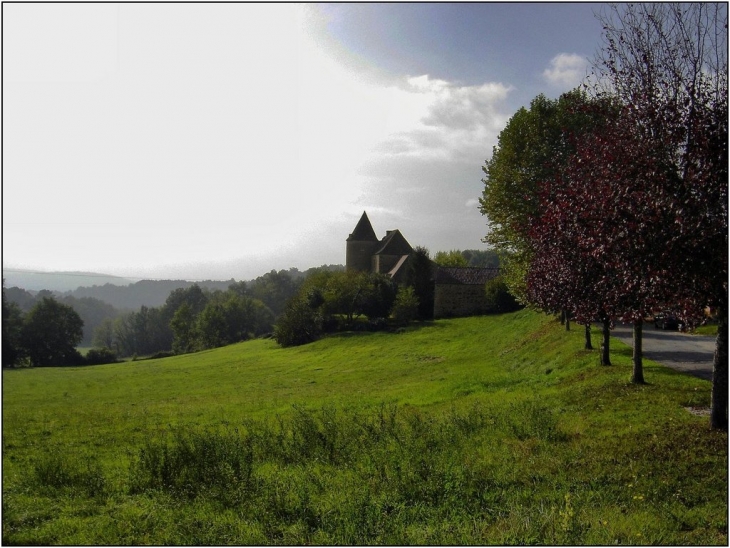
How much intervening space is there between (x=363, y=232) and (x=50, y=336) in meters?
44.7

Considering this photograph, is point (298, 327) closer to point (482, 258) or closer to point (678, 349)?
point (678, 349)

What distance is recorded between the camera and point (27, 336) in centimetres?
6569

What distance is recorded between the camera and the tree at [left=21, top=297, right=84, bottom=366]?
65.9 m

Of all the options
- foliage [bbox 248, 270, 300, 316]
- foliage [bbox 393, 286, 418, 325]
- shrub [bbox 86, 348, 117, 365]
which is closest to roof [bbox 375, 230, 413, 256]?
foliage [bbox 393, 286, 418, 325]

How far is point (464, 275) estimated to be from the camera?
57719 millimetres

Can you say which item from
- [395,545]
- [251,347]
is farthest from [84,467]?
[251,347]

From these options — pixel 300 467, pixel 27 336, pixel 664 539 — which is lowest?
pixel 27 336

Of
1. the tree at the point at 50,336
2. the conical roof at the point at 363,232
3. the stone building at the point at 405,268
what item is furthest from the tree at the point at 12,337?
the conical roof at the point at 363,232

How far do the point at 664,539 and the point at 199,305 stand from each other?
122565 millimetres

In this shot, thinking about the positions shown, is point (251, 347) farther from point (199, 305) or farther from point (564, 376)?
point (199, 305)

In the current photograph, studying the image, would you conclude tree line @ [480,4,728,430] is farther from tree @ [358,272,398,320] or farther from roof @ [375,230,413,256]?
roof @ [375,230,413,256]

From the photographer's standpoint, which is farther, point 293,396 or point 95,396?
point 95,396

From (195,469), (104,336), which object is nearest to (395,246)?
(195,469)

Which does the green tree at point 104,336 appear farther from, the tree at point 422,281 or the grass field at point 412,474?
the grass field at point 412,474
